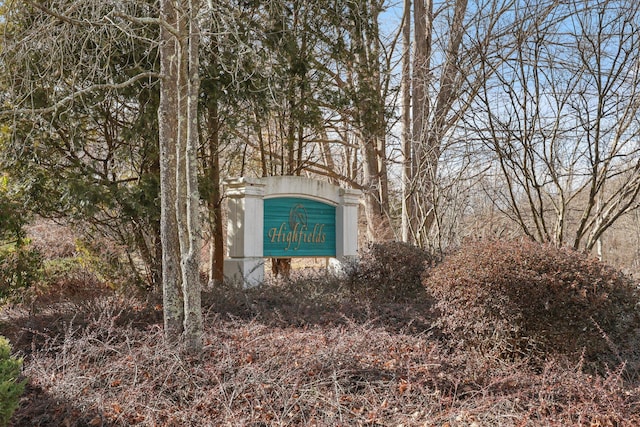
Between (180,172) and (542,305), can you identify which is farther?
(542,305)

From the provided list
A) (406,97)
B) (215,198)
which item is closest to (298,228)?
(215,198)

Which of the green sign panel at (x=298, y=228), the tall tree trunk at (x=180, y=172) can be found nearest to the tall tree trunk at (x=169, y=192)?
the tall tree trunk at (x=180, y=172)

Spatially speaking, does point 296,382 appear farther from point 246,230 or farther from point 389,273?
point 246,230

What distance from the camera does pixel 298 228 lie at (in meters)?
8.02

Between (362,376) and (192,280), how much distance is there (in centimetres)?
150

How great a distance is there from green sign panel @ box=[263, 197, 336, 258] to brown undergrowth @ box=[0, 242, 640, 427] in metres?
2.62

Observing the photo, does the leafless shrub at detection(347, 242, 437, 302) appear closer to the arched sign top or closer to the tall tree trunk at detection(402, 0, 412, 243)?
the arched sign top

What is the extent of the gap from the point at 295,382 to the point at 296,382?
14 millimetres

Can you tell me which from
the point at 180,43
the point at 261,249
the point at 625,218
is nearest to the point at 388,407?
the point at 180,43

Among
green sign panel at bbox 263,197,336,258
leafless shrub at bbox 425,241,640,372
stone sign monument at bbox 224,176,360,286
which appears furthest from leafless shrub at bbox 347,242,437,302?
leafless shrub at bbox 425,241,640,372

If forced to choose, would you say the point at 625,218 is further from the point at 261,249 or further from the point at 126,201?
the point at 126,201

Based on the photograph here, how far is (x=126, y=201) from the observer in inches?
264

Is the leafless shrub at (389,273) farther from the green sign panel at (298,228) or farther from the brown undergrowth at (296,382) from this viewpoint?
the brown undergrowth at (296,382)

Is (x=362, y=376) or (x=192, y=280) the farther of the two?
(x=192, y=280)
